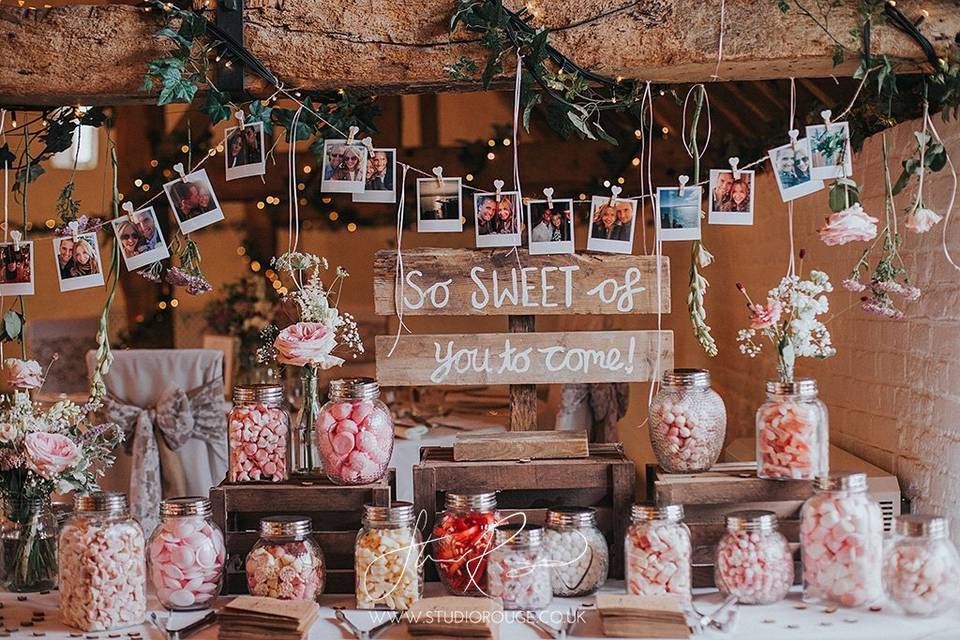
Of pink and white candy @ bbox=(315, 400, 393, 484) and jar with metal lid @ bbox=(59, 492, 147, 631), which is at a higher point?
pink and white candy @ bbox=(315, 400, 393, 484)

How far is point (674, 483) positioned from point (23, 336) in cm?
155

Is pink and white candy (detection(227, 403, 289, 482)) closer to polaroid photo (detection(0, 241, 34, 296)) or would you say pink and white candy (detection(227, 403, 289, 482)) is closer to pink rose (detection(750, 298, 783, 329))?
polaroid photo (detection(0, 241, 34, 296))

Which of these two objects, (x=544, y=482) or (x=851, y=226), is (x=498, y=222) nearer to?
(x=544, y=482)

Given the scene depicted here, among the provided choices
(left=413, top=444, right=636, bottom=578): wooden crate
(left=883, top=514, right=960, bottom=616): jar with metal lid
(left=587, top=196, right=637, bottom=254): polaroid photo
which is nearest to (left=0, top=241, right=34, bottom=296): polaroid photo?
(left=413, top=444, right=636, bottom=578): wooden crate

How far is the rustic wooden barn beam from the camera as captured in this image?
2.11 meters

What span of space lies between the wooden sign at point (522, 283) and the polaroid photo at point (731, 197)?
0.16 metres

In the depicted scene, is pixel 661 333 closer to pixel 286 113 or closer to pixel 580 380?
pixel 580 380

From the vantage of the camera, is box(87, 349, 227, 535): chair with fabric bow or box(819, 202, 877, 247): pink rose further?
box(87, 349, 227, 535): chair with fabric bow

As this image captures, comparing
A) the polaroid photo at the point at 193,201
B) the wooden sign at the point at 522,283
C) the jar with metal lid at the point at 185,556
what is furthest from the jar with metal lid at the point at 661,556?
the polaroid photo at the point at 193,201

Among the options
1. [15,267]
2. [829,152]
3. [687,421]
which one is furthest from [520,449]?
[15,267]

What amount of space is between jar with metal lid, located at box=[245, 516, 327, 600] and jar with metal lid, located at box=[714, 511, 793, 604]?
828mm

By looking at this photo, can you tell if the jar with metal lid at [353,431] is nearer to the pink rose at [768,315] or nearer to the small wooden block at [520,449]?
the small wooden block at [520,449]

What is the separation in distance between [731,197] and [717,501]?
A: 656mm

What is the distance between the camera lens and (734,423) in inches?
178
